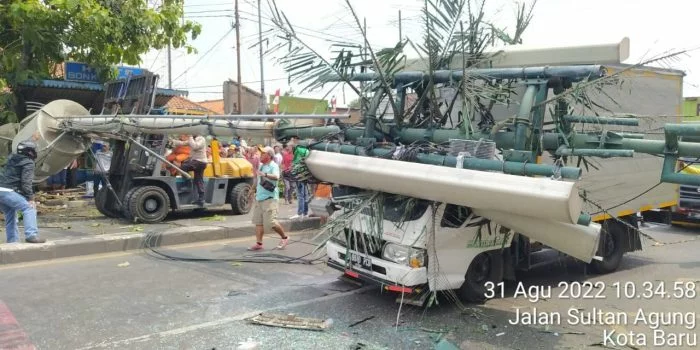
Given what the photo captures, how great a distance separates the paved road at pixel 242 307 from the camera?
5605 millimetres

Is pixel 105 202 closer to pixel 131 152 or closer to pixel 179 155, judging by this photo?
pixel 131 152

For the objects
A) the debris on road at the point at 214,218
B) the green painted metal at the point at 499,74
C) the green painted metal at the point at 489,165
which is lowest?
the debris on road at the point at 214,218

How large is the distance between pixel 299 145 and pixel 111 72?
36.7ft

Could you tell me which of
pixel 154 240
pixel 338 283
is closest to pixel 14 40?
pixel 154 240

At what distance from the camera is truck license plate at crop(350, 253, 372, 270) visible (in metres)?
6.49

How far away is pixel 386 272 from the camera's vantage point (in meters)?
6.26

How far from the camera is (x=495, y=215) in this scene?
548 cm

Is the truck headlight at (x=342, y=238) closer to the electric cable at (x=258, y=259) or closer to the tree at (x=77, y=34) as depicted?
the electric cable at (x=258, y=259)

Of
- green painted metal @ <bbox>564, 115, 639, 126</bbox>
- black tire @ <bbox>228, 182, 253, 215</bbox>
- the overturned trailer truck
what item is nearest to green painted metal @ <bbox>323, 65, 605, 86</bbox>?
the overturned trailer truck

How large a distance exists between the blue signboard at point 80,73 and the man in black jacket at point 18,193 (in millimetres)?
6680

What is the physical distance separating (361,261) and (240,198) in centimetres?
808

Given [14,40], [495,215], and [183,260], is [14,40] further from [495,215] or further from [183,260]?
[495,215]

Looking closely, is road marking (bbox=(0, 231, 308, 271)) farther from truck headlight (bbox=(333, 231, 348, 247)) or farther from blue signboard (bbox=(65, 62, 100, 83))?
blue signboard (bbox=(65, 62, 100, 83))

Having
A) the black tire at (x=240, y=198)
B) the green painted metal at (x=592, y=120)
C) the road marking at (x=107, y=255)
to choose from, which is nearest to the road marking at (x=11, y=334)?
the road marking at (x=107, y=255)
